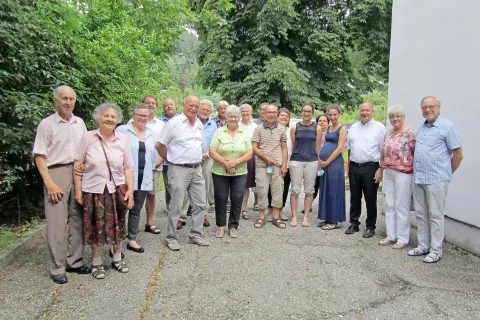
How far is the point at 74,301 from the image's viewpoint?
3.48 metres

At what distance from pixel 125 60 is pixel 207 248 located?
4.26m

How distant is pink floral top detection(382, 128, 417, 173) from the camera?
4.94 meters

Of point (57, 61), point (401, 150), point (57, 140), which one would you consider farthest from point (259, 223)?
point (57, 61)

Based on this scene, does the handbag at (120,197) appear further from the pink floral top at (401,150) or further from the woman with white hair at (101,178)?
the pink floral top at (401,150)

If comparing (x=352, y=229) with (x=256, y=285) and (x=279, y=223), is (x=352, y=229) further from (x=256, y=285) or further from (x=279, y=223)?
(x=256, y=285)

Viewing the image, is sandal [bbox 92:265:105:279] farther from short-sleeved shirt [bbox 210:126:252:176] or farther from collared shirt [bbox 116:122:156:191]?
short-sleeved shirt [bbox 210:126:252:176]

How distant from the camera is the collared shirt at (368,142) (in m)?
5.38

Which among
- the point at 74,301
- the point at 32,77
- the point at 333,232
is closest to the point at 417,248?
the point at 333,232

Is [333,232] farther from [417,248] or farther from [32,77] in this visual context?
[32,77]

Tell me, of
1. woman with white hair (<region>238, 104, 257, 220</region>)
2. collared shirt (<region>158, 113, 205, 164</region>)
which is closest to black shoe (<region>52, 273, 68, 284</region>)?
collared shirt (<region>158, 113, 205, 164</region>)

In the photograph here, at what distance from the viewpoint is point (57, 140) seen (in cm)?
374

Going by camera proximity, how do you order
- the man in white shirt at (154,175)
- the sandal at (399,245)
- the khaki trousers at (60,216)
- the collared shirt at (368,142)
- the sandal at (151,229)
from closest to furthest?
the khaki trousers at (60,216), the sandal at (399,245), the collared shirt at (368,142), the man in white shirt at (154,175), the sandal at (151,229)

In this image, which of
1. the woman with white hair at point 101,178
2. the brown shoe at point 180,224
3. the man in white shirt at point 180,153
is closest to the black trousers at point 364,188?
the man in white shirt at point 180,153

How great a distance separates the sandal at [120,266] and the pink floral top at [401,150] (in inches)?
142
